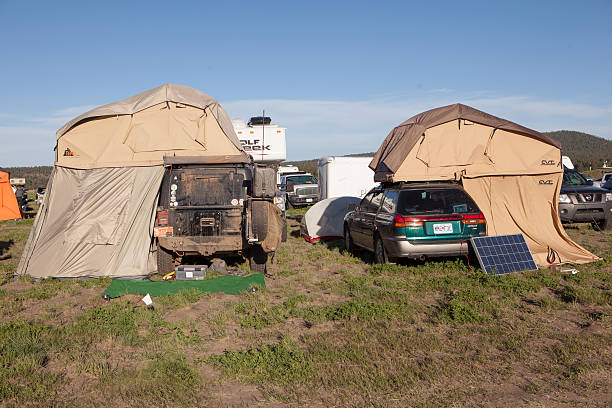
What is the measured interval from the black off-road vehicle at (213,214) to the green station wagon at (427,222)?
82.5 inches

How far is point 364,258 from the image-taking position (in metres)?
11.9

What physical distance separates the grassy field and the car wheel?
1069 millimetres

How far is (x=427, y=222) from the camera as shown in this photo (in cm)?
929

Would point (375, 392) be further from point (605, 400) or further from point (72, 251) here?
point (72, 251)

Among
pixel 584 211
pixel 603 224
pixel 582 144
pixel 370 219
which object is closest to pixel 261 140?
pixel 370 219

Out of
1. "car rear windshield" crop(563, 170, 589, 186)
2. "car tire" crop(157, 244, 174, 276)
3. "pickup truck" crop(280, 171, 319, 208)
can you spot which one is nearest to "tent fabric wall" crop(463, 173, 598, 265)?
"car rear windshield" crop(563, 170, 589, 186)

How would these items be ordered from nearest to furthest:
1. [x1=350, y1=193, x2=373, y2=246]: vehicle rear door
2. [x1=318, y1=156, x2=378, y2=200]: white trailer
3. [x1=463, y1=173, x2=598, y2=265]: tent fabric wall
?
[x1=463, y1=173, x2=598, y2=265]: tent fabric wall < [x1=350, y1=193, x2=373, y2=246]: vehicle rear door < [x1=318, y1=156, x2=378, y2=200]: white trailer

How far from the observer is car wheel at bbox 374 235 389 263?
10094 millimetres

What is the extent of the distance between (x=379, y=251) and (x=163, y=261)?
13.6ft

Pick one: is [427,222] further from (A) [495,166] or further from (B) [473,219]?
(A) [495,166]

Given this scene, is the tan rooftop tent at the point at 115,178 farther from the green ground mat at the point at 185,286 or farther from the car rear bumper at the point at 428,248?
the car rear bumper at the point at 428,248

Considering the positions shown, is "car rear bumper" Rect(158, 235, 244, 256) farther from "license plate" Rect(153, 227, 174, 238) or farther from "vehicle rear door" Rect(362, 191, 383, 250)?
"vehicle rear door" Rect(362, 191, 383, 250)

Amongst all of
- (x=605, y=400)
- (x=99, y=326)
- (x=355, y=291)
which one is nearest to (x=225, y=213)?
(x=355, y=291)

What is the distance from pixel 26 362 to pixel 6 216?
716 inches
